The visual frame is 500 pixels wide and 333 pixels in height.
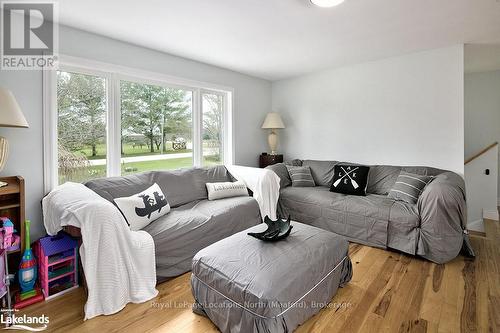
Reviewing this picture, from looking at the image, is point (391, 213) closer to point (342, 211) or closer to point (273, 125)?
point (342, 211)

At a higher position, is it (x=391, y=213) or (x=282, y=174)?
(x=282, y=174)

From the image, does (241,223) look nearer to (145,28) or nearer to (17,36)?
(145,28)

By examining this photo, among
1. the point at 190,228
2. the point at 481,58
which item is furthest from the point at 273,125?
the point at 481,58

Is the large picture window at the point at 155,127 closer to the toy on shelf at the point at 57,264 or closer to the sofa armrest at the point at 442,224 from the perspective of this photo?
the toy on shelf at the point at 57,264

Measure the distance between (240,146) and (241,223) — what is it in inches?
69.6

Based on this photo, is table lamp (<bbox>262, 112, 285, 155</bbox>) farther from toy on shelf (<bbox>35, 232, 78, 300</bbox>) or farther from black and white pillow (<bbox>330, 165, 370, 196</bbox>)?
toy on shelf (<bbox>35, 232, 78, 300</bbox>)

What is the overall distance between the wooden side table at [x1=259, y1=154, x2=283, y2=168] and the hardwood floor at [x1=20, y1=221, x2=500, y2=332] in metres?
2.38

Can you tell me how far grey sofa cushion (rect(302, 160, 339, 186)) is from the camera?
3.73 meters

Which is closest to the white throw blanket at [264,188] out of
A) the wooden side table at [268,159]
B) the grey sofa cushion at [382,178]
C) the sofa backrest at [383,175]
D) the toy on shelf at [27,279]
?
the sofa backrest at [383,175]

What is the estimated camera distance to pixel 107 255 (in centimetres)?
169

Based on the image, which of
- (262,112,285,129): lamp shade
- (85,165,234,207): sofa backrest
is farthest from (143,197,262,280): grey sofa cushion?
(262,112,285,129): lamp shade

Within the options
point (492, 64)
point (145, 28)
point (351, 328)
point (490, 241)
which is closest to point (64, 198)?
point (145, 28)

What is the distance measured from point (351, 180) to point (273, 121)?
1702 millimetres

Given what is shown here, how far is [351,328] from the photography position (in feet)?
5.13
